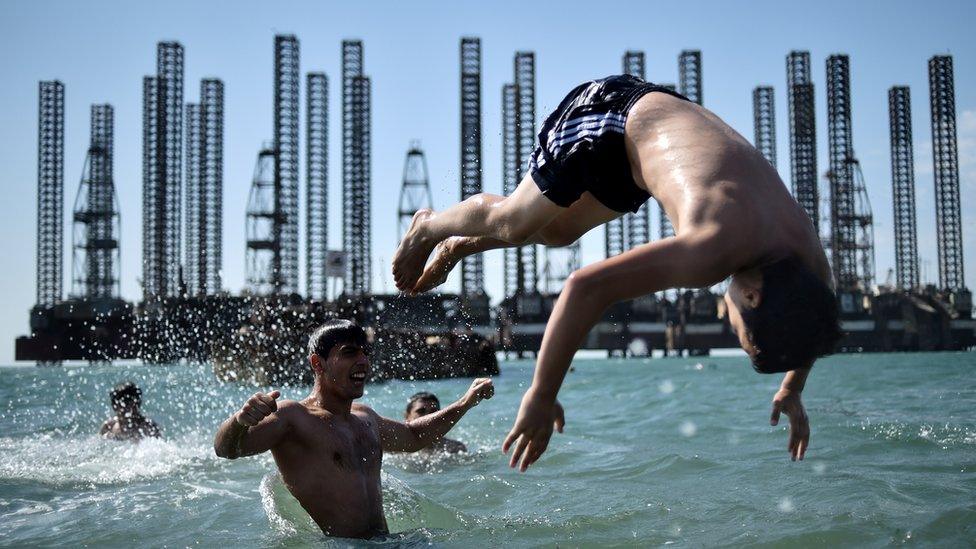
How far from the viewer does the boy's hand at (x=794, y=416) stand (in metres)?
3.88

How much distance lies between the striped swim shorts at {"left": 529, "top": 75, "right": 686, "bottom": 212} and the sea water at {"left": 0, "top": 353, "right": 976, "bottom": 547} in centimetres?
232

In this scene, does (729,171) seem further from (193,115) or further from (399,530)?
(193,115)

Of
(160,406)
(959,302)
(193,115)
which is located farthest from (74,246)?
(959,302)

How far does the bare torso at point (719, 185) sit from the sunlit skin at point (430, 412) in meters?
5.78

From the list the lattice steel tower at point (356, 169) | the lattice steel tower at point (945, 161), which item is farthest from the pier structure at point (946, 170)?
the lattice steel tower at point (356, 169)

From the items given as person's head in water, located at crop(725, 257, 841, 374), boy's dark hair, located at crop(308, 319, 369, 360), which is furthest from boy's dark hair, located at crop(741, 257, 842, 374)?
boy's dark hair, located at crop(308, 319, 369, 360)

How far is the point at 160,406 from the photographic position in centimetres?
1916

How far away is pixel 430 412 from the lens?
916cm

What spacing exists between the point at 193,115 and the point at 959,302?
205 ft

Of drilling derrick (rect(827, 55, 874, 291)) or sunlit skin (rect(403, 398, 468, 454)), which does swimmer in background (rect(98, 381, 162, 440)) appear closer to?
sunlit skin (rect(403, 398, 468, 454))

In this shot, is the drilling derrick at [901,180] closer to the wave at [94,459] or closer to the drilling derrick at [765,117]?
the drilling derrick at [765,117]

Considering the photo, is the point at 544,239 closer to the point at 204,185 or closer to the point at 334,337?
the point at 334,337

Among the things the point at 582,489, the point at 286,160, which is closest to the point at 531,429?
the point at 582,489

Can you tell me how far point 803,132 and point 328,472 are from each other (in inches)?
2987
